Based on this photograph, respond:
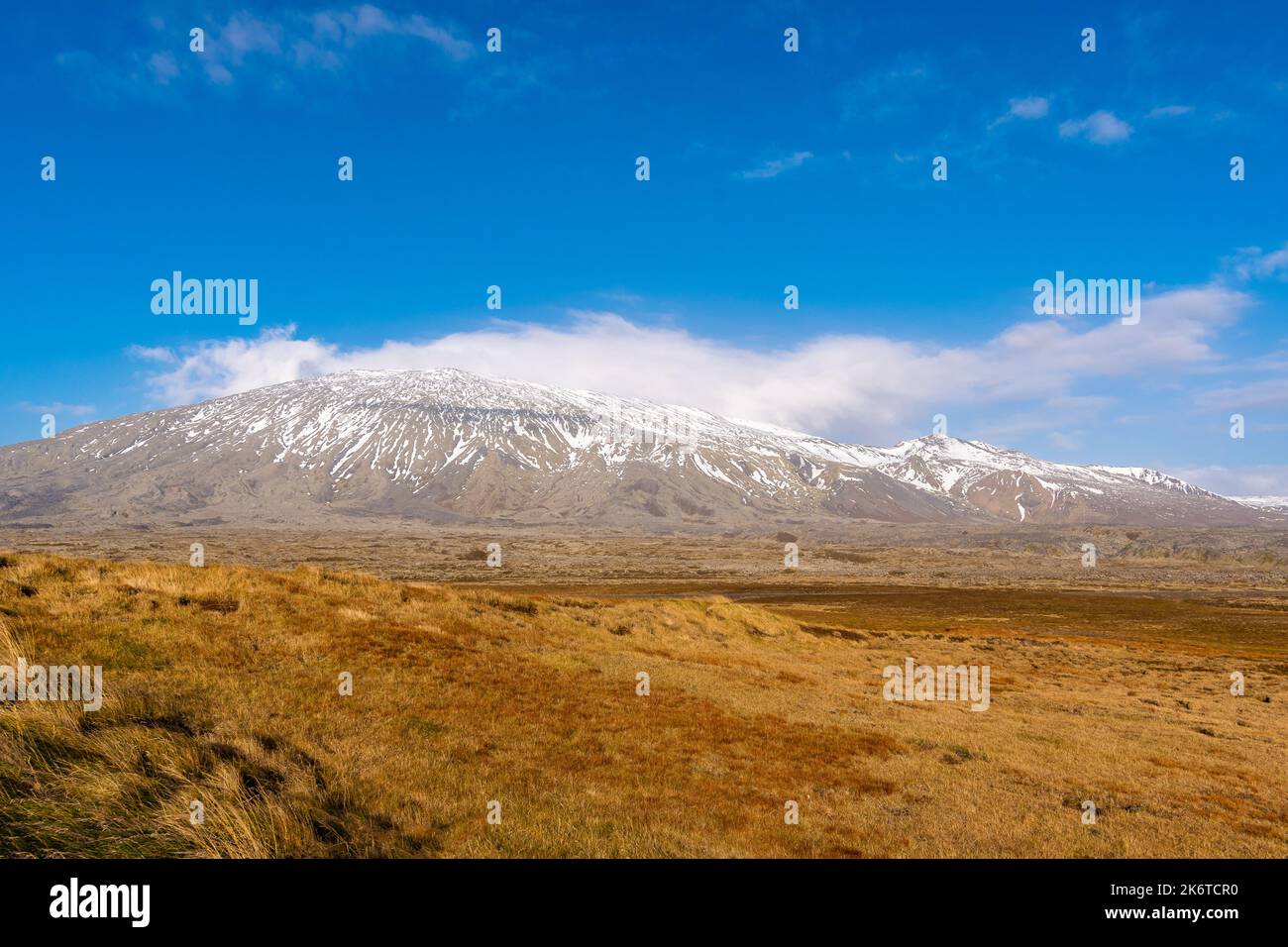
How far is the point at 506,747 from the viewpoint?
13.2 meters

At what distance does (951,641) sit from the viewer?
50594 millimetres

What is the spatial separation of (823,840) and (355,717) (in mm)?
9024

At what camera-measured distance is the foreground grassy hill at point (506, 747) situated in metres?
8.36

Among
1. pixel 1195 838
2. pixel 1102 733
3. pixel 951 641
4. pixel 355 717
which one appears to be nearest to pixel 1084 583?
pixel 951 641

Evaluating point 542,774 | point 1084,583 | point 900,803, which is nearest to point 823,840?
point 900,803

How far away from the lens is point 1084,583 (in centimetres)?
11806

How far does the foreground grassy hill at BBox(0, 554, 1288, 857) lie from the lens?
8.36m

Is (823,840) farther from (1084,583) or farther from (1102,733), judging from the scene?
(1084,583)
